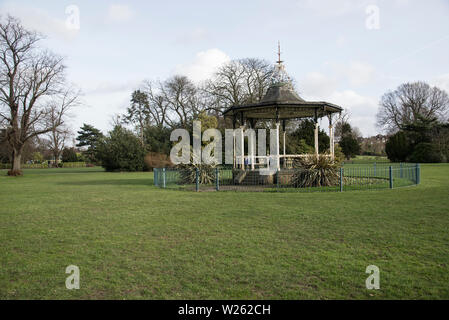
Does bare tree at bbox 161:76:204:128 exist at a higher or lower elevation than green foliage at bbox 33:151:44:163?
higher

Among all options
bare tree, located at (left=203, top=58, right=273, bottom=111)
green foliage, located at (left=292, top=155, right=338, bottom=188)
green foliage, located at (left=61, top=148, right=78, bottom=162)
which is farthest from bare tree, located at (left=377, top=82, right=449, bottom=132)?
green foliage, located at (left=61, top=148, right=78, bottom=162)

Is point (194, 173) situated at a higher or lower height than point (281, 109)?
lower

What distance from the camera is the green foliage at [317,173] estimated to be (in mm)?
14172

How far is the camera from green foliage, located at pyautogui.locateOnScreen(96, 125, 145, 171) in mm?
38250

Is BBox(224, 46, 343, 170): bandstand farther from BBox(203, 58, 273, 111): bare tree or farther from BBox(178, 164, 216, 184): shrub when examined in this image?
BBox(203, 58, 273, 111): bare tree

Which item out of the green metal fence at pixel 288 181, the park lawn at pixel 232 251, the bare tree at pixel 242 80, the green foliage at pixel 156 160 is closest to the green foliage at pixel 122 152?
the green foliage at pixel 156 160

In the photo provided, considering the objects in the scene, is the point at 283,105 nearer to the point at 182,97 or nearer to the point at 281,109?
the point at 281,109

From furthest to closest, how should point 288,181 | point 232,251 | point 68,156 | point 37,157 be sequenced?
point 37,157 → point 68,156 → point 288,181 → point 232,251

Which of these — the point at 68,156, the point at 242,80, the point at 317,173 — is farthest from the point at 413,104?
the point at 68,156

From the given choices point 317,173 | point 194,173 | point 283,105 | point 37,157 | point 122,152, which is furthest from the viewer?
point 37,157

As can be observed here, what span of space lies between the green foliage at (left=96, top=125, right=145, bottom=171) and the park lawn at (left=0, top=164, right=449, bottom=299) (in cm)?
2887

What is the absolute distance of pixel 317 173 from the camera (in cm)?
1411

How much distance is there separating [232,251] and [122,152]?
116 feet

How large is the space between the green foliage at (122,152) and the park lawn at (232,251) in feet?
94.7
